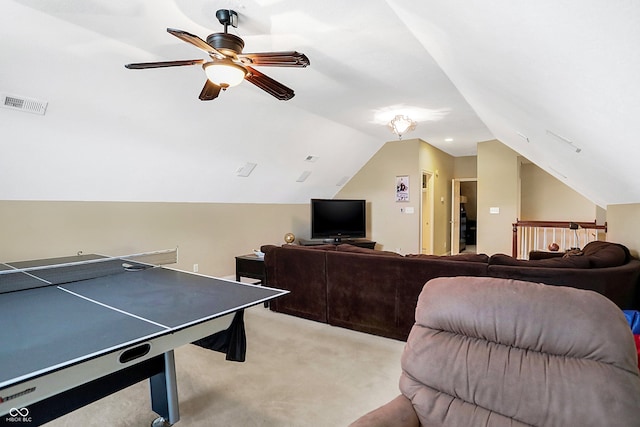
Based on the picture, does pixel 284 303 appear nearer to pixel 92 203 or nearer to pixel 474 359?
pixel 92 203

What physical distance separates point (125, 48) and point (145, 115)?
0.78 meters

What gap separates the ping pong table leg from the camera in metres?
1.97

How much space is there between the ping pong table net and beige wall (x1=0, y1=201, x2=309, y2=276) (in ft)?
1.59

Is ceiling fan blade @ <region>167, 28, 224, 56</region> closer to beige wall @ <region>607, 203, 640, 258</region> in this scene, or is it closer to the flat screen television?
beige wall @ <region>607, 203, 640, 258</region>

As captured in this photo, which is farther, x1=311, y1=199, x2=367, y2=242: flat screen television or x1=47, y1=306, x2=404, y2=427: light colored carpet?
x1=311, y1=199, x2=367, y2=242: flat screen television

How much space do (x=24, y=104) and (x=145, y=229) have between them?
1.91 m

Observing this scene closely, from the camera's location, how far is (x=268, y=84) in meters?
2.64

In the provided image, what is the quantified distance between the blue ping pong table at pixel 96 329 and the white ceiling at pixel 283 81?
1.48 metres

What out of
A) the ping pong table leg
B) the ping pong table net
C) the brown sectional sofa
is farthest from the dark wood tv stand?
the ping pong table leg

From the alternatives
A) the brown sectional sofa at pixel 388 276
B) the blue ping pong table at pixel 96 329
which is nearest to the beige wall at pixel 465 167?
the brown sectional sofa at pixel 388 276

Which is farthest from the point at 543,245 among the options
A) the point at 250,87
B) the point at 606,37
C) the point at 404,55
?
the point at 606,37

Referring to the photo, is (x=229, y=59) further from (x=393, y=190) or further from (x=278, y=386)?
(x=393, y=190)

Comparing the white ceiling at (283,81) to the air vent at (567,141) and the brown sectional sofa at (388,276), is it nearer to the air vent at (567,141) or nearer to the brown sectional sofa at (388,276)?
the air vent at (567,141)

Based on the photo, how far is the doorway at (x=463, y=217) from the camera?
863 centimetres
